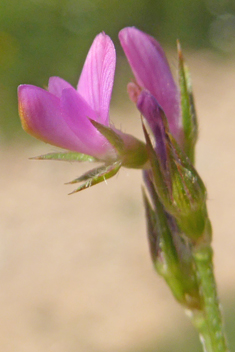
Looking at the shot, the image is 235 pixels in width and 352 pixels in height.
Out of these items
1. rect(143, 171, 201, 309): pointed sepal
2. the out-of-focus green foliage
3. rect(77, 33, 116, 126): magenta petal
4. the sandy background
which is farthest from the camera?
the out-of-focus green foliage

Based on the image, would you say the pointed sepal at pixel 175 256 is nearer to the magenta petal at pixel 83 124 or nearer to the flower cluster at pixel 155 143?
the flower cluster at pixel 155 143

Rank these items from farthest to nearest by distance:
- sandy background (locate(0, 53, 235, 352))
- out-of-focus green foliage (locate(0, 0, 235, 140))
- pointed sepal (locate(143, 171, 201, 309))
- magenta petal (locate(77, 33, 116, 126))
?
out-of-focus green foliage (locate(0, 0, 235, 140)) → sandy background (locate(0, 53, 235, 352)) → pointed sepal (locate(143, 171, 201, 309)) → magenta petal (locate(77, 33, 116, 126))

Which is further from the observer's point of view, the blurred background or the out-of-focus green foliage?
the out-of-focus green foliage

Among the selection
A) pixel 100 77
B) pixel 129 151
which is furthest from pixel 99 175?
pixel 100 77

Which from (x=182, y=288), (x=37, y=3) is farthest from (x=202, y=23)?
(x=182, y=288)

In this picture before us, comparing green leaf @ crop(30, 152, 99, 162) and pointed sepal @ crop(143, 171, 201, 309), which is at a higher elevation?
green leaf @ crop(30, 152, 99, 162)

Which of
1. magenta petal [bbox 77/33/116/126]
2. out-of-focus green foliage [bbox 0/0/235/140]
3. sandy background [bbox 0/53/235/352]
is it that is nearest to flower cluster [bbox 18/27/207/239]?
magenta petal [bbox 77/33/116/126]

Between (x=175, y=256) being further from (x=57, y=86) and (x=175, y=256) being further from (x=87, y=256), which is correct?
(x=87, y=256)

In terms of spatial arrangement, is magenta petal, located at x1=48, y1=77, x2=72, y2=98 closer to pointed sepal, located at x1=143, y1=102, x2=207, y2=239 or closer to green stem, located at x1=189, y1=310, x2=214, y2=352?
pointed sepal, located at x1=143, y1=102, x2=207, y2=239
